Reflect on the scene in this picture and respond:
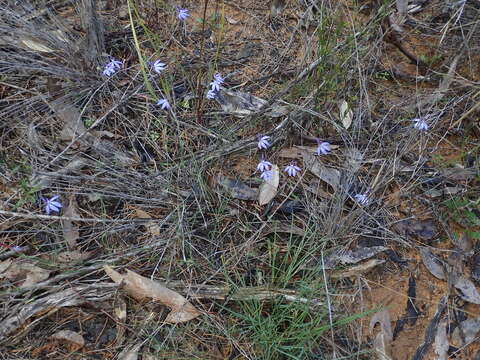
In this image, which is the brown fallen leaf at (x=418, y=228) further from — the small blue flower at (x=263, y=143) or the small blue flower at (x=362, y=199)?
the small blue flower at (x=263, y=143)

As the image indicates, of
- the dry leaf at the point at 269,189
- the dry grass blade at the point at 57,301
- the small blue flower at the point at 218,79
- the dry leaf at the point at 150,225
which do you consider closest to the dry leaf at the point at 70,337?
the dry grass blade at the point at 57,301

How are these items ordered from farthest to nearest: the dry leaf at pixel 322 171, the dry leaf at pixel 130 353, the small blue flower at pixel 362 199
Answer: the dry leaf at pixel 322 171, the small blue flower at pixel 362 199, the dry leaf at pixel 130 353

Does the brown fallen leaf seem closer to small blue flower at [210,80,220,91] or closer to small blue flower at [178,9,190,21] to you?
small blue flower at [210,80,220,91]

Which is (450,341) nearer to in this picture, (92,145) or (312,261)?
(312,261)

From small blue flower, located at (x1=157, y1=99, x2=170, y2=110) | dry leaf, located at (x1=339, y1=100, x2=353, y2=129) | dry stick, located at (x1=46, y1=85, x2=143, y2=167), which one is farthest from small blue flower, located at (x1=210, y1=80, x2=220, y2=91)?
dry leaf, located at (x1=339, y1=100, x2=353, y2=129)

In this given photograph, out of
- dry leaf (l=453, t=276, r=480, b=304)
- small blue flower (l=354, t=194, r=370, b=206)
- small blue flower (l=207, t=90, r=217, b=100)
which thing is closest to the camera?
dry leaf (l=453, t=276, r=480, b=304)

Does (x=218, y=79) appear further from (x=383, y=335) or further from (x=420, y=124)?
(x=383, y=335)
